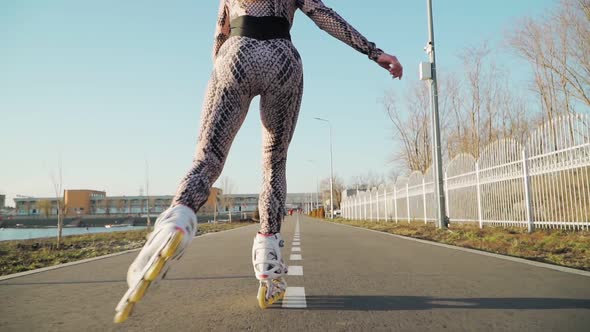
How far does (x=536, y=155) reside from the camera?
9.45 m

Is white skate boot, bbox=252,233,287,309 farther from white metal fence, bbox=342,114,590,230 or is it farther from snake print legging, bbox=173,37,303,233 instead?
white metal fence, bbox=342,114,590,230

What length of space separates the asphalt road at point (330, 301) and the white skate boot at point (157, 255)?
57 centimetres

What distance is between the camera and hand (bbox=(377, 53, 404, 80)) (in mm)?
2428

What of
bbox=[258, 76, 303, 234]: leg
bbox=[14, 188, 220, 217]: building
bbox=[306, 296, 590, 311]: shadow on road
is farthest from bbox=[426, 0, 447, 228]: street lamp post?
bbox=[14, 188, 220, 217]: building

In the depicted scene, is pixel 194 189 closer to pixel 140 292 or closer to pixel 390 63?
pixel 140 292

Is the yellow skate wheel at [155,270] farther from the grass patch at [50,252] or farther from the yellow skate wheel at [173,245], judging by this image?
the grass patch at [50,252]

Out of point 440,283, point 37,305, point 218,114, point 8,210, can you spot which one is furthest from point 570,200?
point 8,210

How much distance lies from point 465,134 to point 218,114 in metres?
26.8

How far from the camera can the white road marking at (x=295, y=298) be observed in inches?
97.0

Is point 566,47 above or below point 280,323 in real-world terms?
above

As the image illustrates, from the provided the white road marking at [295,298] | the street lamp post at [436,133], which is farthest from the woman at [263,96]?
the street lamp post at [436,133]

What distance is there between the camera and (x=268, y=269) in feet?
7.74

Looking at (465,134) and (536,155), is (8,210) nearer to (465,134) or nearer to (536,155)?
(465,134)

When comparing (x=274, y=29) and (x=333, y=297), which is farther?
(x=333, y=297)
